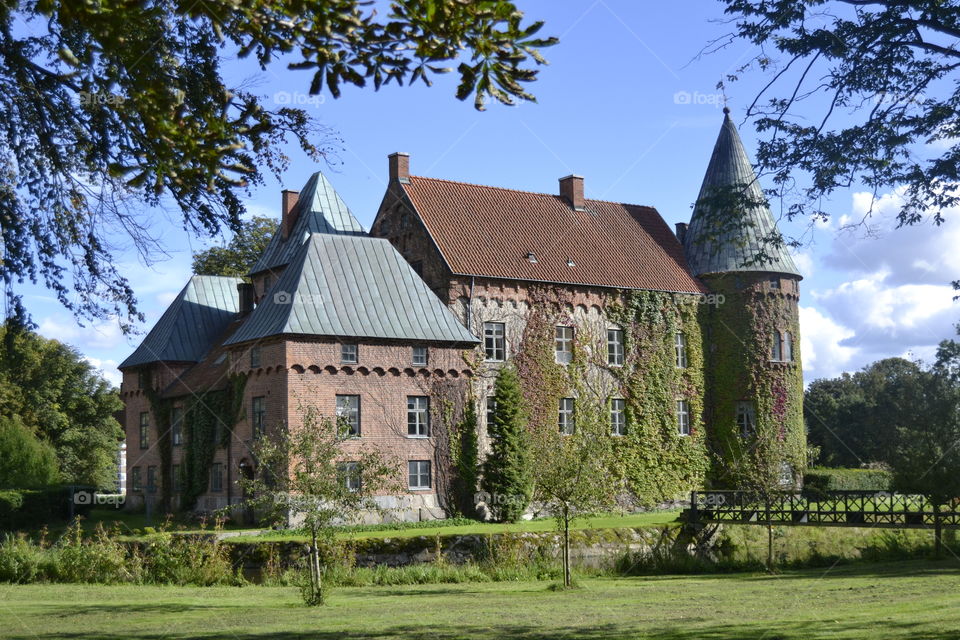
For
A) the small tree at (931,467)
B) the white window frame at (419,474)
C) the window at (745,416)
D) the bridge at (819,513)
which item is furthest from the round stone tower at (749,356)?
the white window frame at (419,474)

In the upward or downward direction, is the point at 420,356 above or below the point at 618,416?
above

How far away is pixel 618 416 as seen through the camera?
4003cm

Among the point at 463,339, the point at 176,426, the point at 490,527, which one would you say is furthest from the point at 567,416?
the point at 176,426

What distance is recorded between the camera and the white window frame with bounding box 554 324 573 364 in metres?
38.6

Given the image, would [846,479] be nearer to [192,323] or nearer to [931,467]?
[931,467]

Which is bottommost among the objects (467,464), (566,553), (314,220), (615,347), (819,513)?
(566,553)

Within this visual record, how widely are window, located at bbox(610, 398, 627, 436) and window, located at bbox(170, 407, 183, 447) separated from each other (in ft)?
51.4

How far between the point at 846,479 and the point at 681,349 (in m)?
11.5

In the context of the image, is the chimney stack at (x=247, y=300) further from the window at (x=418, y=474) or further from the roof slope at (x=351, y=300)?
the window at (x=418, y=474)

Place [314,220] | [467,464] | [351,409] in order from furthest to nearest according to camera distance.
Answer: [314,220] → [467,464] → [351,409]

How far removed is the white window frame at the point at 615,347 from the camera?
4009cm

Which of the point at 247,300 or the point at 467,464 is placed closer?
the point at 467,464

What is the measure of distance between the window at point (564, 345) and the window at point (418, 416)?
6225 mm

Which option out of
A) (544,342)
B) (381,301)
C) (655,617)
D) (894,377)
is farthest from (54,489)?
(894,377)
